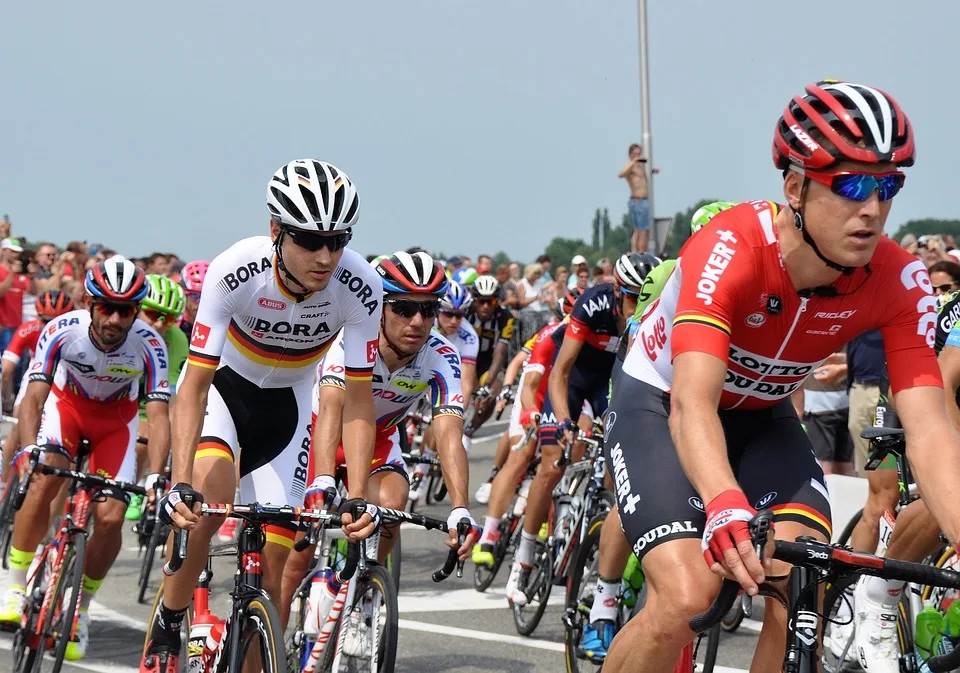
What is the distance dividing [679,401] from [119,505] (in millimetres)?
4933

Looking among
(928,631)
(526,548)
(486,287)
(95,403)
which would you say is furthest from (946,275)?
(486,287)

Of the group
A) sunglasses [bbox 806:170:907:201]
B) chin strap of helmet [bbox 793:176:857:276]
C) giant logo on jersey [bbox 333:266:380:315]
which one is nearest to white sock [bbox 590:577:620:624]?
giant logo on jersey [bbox 333:266:380:315]

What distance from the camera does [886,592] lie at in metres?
5.91

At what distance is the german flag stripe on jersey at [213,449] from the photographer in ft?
19.0

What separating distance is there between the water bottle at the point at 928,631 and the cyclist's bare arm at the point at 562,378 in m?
2.71

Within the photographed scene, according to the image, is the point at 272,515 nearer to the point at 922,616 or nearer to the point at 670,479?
the point at 670,479

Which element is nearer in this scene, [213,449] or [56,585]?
[213,449]

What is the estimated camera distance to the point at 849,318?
399 cm

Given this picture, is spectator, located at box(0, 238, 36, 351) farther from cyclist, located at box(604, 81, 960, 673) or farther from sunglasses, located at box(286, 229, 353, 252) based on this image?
cyclist, located at box(604, 81, 960, 673)

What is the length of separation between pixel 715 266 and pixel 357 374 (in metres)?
2.23

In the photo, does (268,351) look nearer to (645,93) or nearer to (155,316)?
(155,316)

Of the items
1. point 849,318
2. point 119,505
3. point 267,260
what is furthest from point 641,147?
point 849,318

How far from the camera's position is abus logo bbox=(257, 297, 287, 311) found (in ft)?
18.7

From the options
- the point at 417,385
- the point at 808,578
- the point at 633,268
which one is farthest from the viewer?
the point at 633,268
